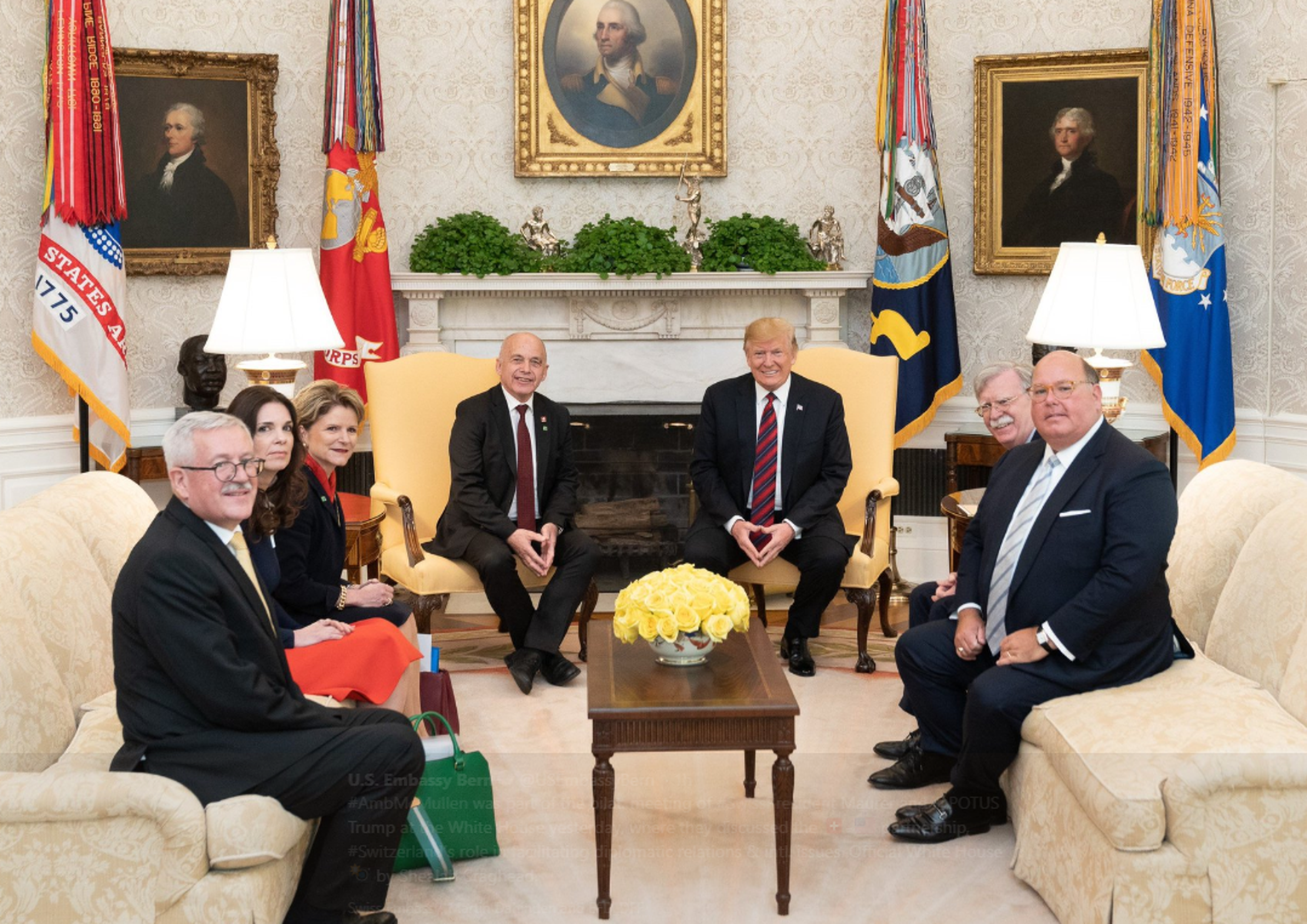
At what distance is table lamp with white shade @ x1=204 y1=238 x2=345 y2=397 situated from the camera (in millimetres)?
5191

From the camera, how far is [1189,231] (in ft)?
21.2

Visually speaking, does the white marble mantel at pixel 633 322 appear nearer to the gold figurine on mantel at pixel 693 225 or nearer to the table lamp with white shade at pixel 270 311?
the gold figurine on mantel at pixel 693 225

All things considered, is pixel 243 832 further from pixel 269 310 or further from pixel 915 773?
pixel 269 310

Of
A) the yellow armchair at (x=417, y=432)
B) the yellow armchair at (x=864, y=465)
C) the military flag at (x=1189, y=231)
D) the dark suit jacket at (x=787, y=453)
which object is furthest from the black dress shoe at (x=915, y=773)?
the military flag at (x=1189, y=231)

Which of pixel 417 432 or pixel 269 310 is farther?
pixel 417 432

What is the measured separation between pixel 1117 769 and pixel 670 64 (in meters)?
5.44

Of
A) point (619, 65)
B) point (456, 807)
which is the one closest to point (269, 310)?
point (456, 807)

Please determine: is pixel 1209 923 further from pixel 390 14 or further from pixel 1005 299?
pixel 390 14

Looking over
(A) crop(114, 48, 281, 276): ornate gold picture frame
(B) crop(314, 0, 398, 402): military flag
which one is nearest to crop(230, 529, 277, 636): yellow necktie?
(B) crop(314, 0, 398, 402): military flag

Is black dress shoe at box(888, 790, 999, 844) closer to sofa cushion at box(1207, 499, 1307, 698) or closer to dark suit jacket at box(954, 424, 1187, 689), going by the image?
dark suit jacket at box(954, 424, 1187, 689)

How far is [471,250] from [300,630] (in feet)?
12.2

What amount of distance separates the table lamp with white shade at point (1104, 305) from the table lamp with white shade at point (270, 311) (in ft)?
9.39

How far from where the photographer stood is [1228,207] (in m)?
6.84

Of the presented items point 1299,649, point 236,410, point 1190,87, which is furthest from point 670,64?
point 1299,649
